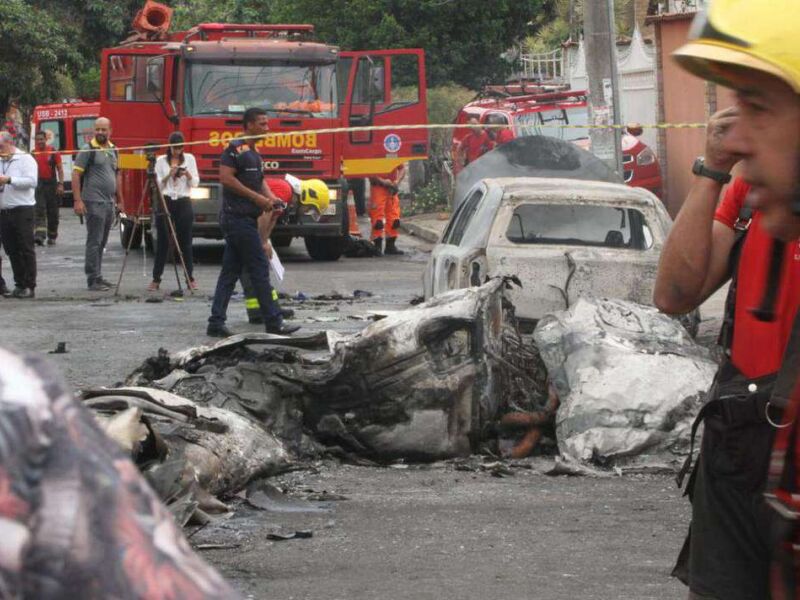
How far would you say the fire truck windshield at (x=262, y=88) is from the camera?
20.3 metres

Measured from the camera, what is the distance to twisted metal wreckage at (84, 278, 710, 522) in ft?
26.5

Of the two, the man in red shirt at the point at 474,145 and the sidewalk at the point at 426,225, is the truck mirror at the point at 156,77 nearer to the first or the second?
the sidewalk at the point at 426,225

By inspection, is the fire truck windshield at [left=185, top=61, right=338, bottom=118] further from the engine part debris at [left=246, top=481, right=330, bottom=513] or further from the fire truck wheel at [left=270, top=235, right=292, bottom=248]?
the engine part debris at [left=246, top=481, right=330, bottom=513]

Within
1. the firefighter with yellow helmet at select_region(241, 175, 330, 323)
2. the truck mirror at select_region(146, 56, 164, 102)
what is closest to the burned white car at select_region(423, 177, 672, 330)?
the firefighter with yellow helmet at select_region(241, 175, 330, 323)

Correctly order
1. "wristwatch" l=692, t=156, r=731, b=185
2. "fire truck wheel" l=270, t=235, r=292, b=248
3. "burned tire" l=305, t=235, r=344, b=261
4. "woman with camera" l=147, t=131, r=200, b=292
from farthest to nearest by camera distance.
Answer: "burned tire" l=305, t=235, r=344, b=261 → "fire truck wheel" l=270, t=235, r=292, b=248 → "woman with camera" l=147, t=131, r=200, b=292 → "wristwatch" l=692, t=156, r=731, b=185

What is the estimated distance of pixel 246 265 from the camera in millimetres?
12672

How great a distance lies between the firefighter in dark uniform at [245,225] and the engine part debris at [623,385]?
4137mm

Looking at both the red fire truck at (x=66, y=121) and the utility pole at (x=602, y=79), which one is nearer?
the utility pole at (x=602, y=79)

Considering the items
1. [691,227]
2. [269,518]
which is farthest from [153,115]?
[691,227]

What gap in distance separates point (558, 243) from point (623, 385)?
3.00 m

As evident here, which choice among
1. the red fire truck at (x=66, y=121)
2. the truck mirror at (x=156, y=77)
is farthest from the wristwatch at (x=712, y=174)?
the red fire truck at (x=66, y=121)

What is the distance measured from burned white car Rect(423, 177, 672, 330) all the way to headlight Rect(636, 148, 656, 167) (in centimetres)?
1187

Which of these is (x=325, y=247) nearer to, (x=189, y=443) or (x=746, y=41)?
(x=189, y=443)

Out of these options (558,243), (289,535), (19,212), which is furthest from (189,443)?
(19,212)
